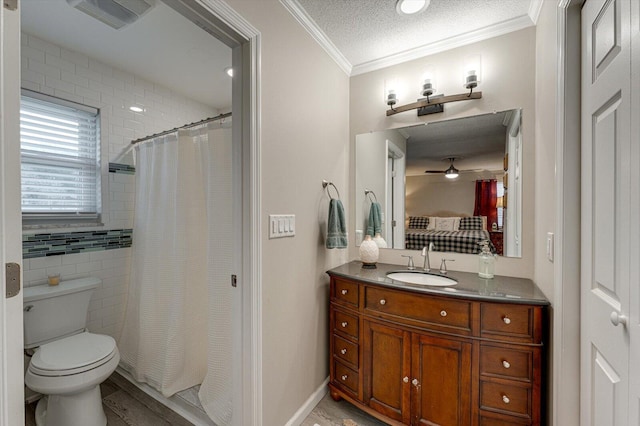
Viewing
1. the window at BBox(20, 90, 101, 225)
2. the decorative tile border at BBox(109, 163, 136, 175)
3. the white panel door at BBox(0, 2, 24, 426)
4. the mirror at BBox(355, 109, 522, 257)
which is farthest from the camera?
the decorative tile border at BBox(109, 163, 136, 175)

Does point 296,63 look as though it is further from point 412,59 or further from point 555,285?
point 555,285

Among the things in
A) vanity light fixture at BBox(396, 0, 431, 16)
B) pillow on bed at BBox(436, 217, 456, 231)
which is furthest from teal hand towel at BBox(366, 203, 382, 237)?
vanity light fixture at BBox(396, 0, 431, 16)

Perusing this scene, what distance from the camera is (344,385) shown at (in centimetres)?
177

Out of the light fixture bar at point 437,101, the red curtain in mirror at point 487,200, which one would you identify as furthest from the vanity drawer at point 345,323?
the light fixture bar at point 437,101

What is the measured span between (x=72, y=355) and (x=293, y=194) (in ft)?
5.19

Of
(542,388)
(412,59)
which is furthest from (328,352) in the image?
(412,59)

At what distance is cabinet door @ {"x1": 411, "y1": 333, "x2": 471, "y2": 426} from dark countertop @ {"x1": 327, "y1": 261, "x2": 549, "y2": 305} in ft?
0.81

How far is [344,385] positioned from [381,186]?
1442mm

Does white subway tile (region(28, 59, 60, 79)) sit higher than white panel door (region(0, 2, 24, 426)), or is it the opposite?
white subway tile (region(28, 59, 60, 79))

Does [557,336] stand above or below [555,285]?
below

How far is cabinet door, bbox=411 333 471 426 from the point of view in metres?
1.35

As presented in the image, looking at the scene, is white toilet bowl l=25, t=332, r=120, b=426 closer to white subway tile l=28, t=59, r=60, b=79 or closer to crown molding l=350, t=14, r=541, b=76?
white subway tile l=28, t=59, r=60, b=79

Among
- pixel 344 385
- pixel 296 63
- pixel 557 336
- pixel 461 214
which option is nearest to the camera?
pixel 557 336

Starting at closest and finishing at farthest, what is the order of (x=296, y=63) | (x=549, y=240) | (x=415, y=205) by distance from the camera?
(x=549, y=240)
(x=296, y=63)
(x=415, y=205)
